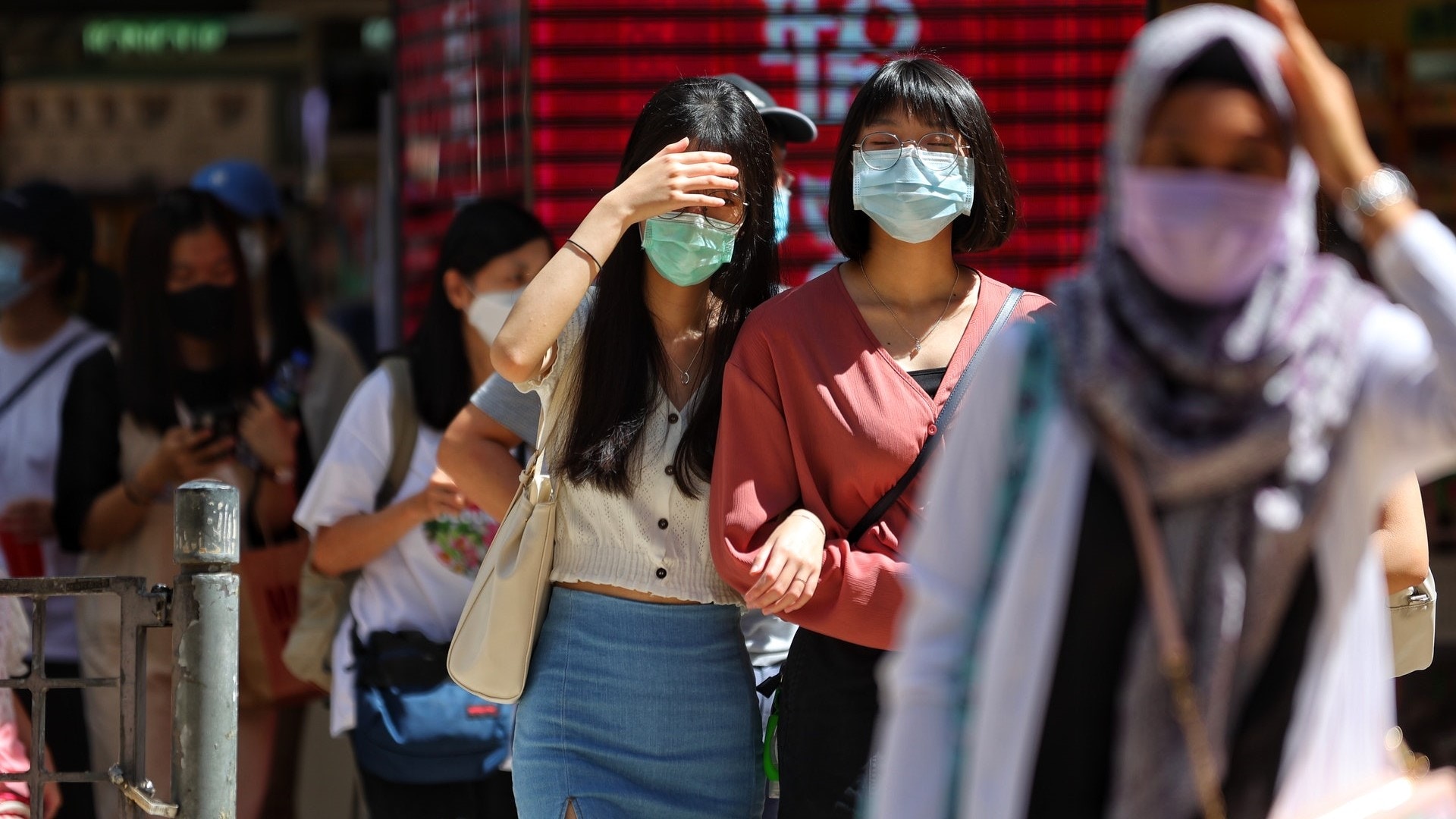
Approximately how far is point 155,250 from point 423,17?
120 cm

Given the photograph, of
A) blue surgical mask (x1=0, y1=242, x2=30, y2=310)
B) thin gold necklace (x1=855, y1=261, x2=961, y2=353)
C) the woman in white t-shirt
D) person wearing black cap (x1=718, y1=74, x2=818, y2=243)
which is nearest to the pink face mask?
thin gold necklace (x1=855, y1=261, x2=961, y2=353)

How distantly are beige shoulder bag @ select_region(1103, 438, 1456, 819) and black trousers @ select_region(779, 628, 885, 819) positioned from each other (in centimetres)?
111

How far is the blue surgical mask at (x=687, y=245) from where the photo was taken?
313 cm

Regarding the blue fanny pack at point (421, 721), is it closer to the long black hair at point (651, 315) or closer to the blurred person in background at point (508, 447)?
the blurred person in background at point (508, 447)

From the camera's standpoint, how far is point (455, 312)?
4.18m

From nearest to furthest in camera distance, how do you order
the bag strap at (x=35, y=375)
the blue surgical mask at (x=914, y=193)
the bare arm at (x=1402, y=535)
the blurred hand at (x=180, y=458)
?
the blue surgical mask at (x=914, y=193), the bare arm at (x=1402, y=535), the blurred hand at (x=180, y=458), the bag strap at (x=35, y=375)

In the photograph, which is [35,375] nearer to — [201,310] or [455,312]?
[201,310]

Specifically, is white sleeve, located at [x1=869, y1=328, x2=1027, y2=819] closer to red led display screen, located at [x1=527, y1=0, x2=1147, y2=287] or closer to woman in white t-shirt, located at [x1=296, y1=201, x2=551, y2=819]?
woman in white t-shirt, located at [x1=296, y1=201, x2=551, y2=819]

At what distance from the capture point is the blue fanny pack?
12.9ft

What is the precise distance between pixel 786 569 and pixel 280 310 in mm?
2957

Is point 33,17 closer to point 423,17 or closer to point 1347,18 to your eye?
point 423,17

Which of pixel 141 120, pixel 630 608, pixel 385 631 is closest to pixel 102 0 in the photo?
pixel 141 120

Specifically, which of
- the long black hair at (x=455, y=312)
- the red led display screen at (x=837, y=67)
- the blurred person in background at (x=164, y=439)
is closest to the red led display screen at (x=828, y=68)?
the red led display screen at (x=837, y=67)

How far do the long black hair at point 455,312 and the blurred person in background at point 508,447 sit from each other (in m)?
0.40
